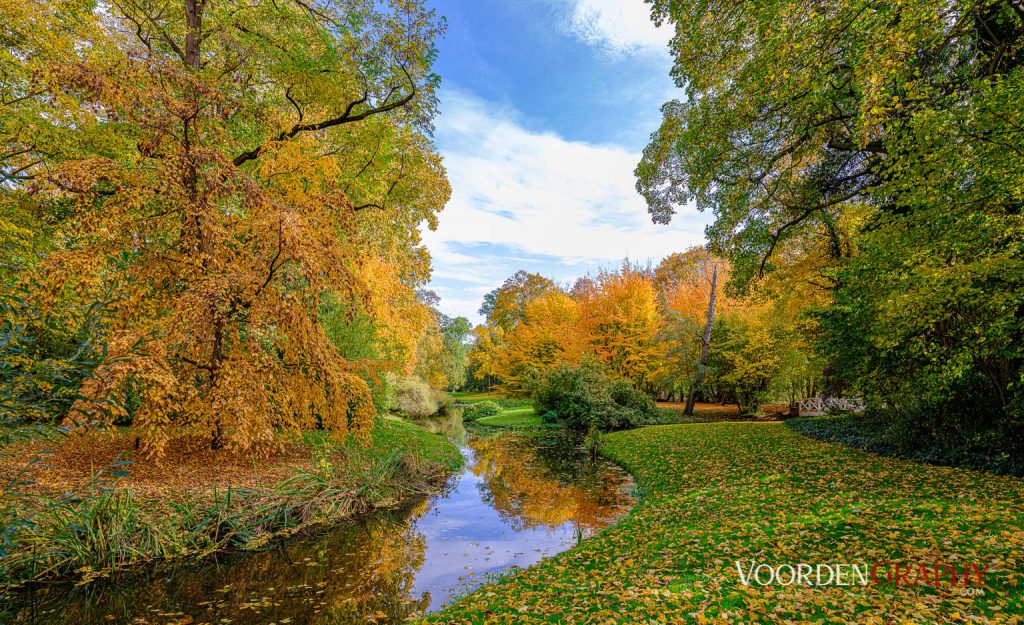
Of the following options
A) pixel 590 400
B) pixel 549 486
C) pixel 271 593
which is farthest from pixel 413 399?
pixel 271 593

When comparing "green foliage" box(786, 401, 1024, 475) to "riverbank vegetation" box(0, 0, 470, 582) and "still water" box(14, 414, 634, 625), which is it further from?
"riverbank vegetation" box(0, 0, 470, 582)

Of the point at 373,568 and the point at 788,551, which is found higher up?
the point at 788,551

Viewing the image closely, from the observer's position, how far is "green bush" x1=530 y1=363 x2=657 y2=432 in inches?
897

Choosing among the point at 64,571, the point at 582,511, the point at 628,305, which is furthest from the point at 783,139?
the point at 64,571

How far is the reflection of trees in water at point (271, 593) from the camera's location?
208 inches

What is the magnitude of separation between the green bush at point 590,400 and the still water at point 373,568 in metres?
10.5

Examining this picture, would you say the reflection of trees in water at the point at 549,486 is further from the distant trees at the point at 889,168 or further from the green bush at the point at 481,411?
the green bush at the point at 481,411

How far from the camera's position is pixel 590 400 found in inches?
906

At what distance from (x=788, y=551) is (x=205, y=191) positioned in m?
11.4

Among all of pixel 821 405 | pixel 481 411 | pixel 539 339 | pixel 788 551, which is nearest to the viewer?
pixel 788 551

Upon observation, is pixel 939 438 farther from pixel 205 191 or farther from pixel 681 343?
pixel 205 191

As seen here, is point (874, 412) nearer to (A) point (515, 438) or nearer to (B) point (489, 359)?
(A) point (515, 438)

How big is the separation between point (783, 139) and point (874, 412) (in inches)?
369

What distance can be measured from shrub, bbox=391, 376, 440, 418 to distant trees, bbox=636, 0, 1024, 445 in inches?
714
